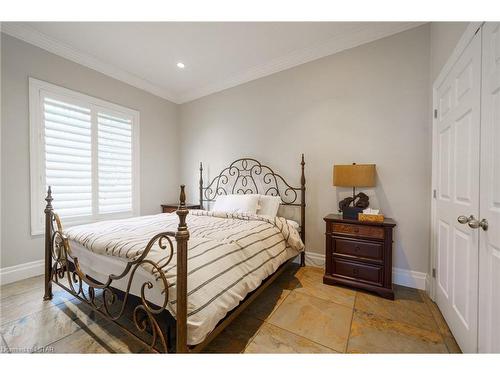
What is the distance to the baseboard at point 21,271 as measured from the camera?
2.24 meters

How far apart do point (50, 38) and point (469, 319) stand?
471cm

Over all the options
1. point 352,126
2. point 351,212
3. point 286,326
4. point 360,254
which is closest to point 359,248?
point 360,254

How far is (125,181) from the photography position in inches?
132

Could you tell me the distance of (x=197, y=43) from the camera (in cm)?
256

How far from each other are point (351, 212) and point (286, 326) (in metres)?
1.28

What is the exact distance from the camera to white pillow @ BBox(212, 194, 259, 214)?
8.96 ft

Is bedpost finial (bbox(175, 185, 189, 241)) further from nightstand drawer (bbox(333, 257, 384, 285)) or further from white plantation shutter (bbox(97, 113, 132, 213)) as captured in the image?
white plantation shutter (bbox(97, 113, 132, 213))

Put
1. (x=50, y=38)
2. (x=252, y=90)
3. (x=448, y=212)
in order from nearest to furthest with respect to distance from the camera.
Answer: (x=448, y=212) < (x=50, y=38) < (x=252, y=90)

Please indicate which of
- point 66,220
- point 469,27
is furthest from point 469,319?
point 66,220

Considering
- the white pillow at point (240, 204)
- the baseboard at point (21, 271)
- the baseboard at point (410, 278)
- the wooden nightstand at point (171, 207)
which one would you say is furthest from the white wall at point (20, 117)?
the baseboard at point (410, 278)

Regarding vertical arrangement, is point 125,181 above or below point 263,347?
above
